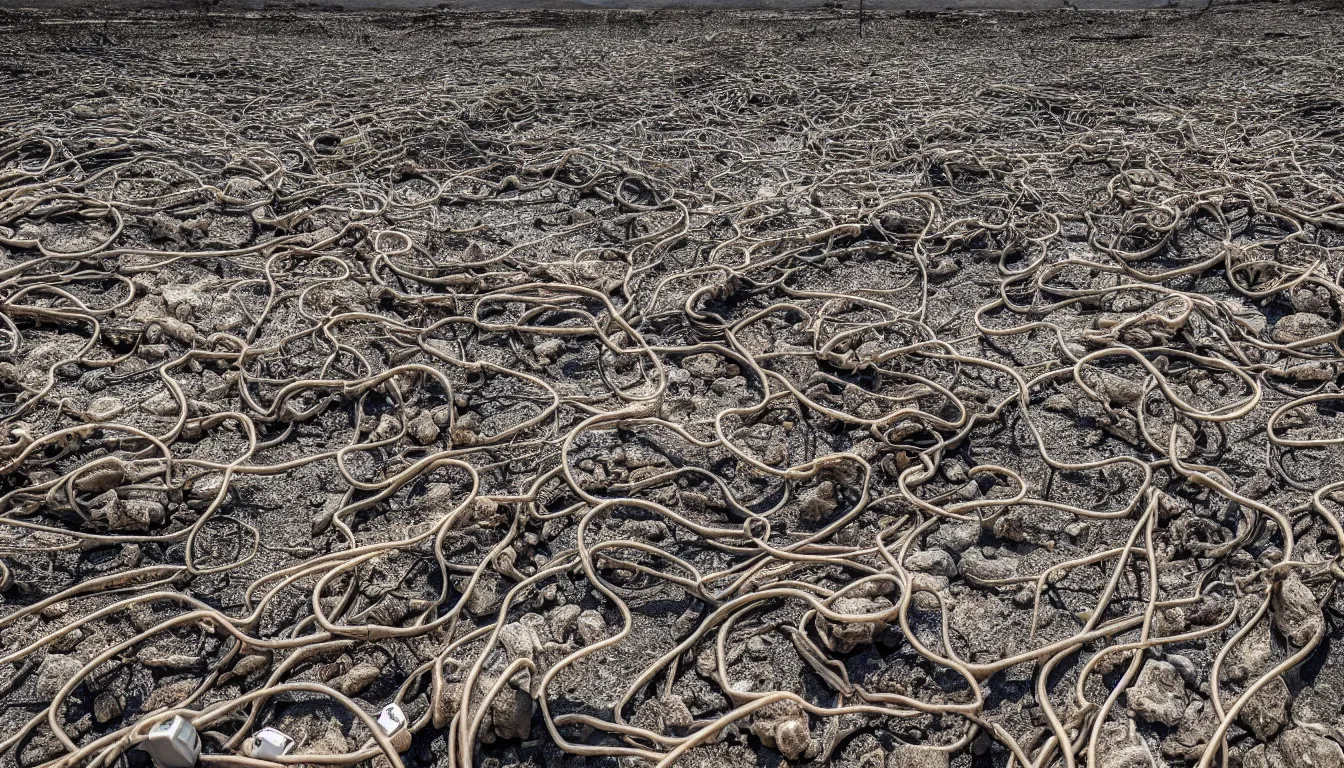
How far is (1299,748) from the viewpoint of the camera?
1676mm

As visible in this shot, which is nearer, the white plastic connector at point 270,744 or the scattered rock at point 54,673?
the white plastic connector at point 270,744

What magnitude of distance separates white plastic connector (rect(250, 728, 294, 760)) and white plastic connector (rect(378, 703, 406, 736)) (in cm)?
19

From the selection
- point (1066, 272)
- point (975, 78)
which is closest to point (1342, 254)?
point (1066, 272)

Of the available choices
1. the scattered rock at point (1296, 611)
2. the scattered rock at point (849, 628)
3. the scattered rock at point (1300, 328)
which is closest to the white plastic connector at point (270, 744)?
the scattered rock at point (849, 628)

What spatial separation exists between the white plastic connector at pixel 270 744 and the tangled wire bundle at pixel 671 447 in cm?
4

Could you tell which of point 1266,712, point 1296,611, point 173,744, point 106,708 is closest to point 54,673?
point 106,708

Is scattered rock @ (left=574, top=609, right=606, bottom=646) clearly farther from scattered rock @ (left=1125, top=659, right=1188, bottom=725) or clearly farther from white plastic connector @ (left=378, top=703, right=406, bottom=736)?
scattered rock @ (left=1125, top=659, right=1188, bottom=725)

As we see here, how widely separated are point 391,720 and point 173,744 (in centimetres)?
42

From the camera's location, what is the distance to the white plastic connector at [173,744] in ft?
5.29

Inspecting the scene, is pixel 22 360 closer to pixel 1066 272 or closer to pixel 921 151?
pixel 1066 272

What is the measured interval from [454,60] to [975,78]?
5.87 meters

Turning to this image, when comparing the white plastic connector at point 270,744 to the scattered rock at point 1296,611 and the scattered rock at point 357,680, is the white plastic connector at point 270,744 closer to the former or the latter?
the scattered rock at point 357,680

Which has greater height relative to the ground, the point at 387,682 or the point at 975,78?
the point at 975,78

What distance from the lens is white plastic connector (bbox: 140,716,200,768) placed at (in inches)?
63.5
